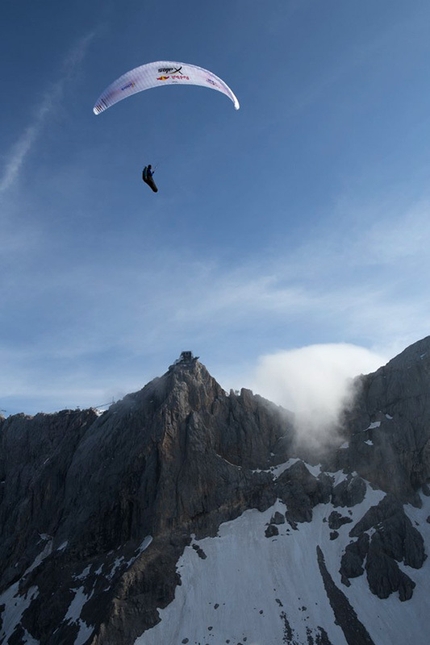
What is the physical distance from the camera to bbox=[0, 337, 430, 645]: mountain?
72312mm

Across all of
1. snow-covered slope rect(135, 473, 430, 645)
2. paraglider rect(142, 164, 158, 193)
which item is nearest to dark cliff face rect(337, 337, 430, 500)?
snow-covered slope rect(135, 473, 430, 645)

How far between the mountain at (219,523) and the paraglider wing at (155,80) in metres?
69.6

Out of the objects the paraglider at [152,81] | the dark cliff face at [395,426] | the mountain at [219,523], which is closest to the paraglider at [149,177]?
the paraglider at [152,81]

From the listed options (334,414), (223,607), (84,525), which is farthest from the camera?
(334,414)

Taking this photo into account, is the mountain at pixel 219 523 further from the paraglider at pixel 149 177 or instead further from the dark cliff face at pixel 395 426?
the paraglider at pixel 149 177

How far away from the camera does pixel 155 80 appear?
37031 mm

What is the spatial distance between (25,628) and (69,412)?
187ft

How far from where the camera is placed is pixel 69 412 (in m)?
128

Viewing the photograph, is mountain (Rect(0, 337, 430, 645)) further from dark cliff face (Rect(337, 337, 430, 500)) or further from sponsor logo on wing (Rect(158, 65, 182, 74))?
sponsor logo on wing (Rect(158, 65, 182, 74))

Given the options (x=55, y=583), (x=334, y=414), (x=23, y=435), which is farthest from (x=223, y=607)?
(x=23, y=435)

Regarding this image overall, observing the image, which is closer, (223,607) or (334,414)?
(223,607)

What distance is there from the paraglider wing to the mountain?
69.6m

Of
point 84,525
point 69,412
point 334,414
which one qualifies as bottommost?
point 84,525

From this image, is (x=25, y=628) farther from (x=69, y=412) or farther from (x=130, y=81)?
(x=130, y=81)
